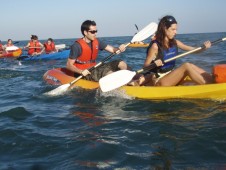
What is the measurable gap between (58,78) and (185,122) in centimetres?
416

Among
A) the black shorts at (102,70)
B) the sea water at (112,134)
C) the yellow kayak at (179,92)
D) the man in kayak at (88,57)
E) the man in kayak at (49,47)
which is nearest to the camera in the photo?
the sea water at (112,134)

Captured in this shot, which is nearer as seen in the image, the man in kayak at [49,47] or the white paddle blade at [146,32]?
the white paddle blade at [146,32]

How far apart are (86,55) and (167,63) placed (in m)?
2.11

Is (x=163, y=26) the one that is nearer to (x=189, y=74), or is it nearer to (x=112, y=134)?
(x=189, y=74)

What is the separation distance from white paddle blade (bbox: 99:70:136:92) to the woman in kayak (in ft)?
1.49

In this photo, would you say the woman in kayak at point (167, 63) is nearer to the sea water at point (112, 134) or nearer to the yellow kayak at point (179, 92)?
the yellow kayak at point (179, 92)

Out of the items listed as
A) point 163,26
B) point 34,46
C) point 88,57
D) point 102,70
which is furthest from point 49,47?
point 163,26

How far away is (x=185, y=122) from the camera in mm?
4621

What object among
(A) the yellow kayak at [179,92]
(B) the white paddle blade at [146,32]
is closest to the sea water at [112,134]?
(A) the yellow kayak at [179,92]

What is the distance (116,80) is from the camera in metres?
6.10

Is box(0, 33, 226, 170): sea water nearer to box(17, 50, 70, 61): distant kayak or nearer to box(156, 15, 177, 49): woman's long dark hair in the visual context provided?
box(156, 15, 177, 49): woman's long dark hair

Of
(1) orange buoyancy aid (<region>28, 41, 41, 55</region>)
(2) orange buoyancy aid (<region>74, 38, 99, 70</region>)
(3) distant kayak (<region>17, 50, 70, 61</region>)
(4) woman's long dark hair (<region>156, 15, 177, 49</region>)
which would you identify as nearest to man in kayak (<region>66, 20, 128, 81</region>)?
(2) orange buoyancy aid (<region>74, 38, 99, 70</region>)

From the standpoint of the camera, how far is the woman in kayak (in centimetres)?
549

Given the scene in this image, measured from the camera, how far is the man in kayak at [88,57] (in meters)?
7.06
